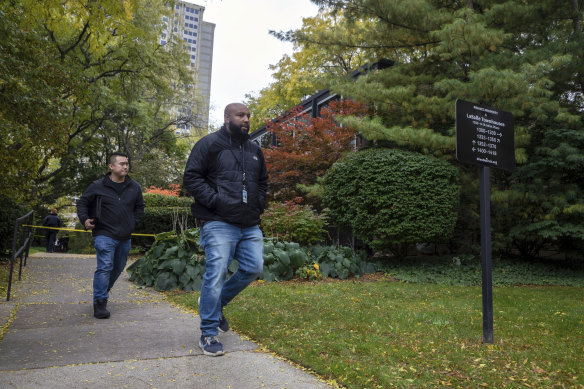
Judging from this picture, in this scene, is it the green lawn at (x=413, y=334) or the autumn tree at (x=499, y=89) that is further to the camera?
the autumn tree at (x=499, y=89)

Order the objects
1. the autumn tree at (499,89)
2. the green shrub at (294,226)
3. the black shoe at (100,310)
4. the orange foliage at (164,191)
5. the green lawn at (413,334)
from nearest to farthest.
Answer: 1. the green lawn at (413,334)
2. the black shoe at (100,310)
3. the autumn tree at (499,89)
4. the green shrub at (294,226)
5. the orange foliage at (164,191)

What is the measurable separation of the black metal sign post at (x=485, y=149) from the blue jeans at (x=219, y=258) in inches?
74.5

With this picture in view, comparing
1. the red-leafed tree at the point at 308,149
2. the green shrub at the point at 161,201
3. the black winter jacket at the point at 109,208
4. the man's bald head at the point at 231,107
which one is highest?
the red-leafed tree at the point at 308,149

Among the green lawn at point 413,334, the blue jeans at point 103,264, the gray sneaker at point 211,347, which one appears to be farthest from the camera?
the blue jeans at point 103,264

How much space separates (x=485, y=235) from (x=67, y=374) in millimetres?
3331

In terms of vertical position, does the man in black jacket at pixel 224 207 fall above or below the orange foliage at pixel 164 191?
below

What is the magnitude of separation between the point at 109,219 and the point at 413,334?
131 inches

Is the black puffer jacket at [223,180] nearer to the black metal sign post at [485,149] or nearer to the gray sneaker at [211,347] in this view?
the gray sneaker at [211,347]

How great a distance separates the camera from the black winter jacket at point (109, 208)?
4.98 metres

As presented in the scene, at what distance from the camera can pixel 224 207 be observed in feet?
11.6

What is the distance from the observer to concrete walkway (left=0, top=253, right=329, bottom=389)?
111 inches

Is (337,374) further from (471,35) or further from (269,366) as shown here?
(471,35)

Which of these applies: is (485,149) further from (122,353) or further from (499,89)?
(499,89)

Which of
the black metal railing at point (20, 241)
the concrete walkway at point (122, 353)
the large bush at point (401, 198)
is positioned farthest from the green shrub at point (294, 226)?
the black metal railing at point (20, 241)
